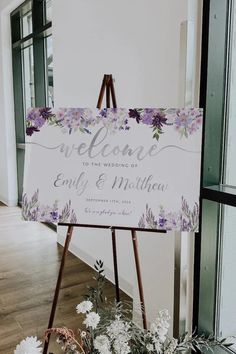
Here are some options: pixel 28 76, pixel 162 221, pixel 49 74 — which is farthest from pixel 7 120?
pixel 162 221

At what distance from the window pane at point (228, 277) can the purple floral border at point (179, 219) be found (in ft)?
1.31

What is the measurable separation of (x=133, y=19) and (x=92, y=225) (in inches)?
58.3

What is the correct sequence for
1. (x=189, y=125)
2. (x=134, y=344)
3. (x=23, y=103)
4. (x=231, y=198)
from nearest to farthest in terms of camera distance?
(x=134, y=344), (x=189, y=125), (x=231, y=198), (x=23, y=103)

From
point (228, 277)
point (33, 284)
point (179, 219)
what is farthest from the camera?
point (33, 284)

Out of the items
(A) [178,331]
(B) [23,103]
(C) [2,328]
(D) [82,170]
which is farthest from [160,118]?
(B) [23,103]

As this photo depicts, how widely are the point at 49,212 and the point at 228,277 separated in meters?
1.01

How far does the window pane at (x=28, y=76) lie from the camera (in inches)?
191

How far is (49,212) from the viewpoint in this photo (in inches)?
61.0

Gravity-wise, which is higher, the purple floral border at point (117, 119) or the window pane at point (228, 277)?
the purple floral border at point (117, 119)

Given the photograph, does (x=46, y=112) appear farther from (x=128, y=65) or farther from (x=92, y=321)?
(x=128, y=65)

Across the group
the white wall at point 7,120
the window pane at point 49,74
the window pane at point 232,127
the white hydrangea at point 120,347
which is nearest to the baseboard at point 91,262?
the window pane at point 232,127

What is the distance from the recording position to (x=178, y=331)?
1.82 m

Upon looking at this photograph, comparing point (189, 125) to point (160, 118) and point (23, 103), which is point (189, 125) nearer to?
point (160, 118)

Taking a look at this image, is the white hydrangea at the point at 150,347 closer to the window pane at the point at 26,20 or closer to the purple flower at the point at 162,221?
the purple flower at the point at 162,221
